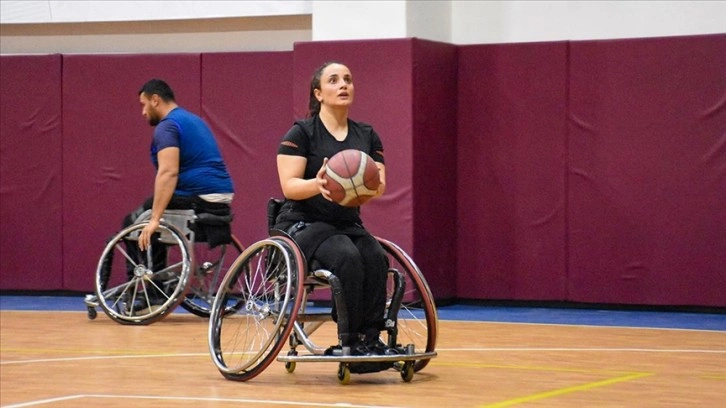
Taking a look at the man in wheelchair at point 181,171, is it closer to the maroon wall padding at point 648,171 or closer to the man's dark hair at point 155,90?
the man's dark hair at point 155,90

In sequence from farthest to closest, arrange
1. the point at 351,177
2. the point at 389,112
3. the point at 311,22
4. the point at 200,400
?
the point at 311,22 < the point at 389,112 < the point at 351,177 < the point at 200,400

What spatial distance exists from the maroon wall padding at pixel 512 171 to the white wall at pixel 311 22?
10.3 inches

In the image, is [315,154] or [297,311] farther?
[315,154]

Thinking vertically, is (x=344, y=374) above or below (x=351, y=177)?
below

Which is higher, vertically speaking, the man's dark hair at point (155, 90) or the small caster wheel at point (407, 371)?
the man's dark hair at point (155, 90)

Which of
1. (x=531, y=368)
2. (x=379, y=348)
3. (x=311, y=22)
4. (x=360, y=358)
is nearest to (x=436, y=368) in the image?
(x=531, y=368)

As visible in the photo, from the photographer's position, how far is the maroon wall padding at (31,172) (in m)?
10.0

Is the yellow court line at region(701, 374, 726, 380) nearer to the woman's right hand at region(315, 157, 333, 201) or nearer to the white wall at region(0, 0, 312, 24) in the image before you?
the woman's right hand at region(315, 157, 333, 201)

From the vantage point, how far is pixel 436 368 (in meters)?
5.86

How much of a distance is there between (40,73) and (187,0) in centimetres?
125

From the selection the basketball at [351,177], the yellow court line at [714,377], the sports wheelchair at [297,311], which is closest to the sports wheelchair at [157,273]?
the sports wheelchair at [297,311]

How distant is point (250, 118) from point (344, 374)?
465 cm

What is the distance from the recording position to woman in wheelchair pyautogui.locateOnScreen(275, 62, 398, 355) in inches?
209

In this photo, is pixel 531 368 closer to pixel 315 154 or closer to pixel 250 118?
pixel 315 154
